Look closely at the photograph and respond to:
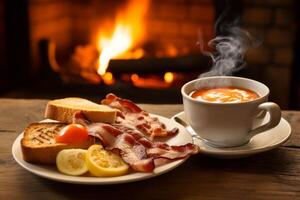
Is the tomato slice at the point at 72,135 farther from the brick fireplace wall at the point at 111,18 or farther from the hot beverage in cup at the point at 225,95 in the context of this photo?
the brick fireplace wall at the point at 111,18

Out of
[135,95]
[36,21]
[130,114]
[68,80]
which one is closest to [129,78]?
[135,95]

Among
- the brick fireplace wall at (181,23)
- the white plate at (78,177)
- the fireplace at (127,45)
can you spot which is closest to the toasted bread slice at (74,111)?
the white plate at (78,177)

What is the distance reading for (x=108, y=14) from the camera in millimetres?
2617

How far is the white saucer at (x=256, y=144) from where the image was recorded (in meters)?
1.04

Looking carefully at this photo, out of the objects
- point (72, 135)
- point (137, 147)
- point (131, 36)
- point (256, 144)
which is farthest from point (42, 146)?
point (131, 36)

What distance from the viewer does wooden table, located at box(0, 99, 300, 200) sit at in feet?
3.09

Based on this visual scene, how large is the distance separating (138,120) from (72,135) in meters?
0.19

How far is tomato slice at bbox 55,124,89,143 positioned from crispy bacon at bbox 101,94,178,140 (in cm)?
12

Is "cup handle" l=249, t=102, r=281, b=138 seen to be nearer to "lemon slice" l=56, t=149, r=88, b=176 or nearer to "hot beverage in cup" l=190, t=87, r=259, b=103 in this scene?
"hot beverage in cup" l=190, t=87, r=259, b=103

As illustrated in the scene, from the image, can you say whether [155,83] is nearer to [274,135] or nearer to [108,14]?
[108,14]

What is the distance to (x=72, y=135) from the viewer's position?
0.99 m

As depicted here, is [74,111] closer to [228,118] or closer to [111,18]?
[228,118]

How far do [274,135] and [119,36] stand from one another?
5.14ft

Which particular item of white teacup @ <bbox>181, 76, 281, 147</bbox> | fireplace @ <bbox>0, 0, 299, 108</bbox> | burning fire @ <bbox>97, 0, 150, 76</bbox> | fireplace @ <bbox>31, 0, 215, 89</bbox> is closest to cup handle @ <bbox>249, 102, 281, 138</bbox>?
white teacup @ <bbox>181, 76, 281, 147</bbox>
